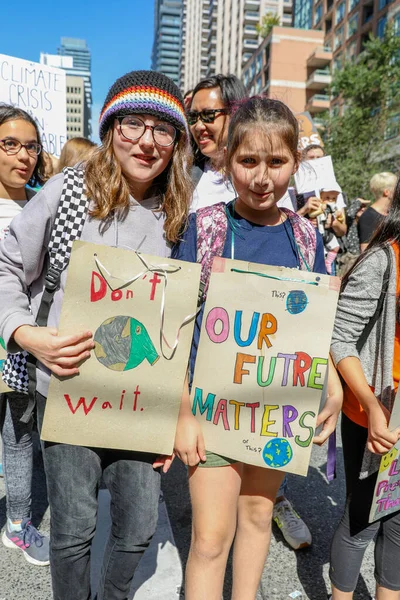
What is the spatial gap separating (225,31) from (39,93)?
249ft

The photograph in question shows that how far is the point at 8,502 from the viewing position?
219 cm

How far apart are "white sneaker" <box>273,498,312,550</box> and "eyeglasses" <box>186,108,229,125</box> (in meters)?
2.00

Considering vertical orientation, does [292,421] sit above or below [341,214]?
below

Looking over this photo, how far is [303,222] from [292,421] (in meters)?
0.65

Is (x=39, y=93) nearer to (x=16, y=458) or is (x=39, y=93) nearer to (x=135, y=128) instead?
(x=135, y=128)

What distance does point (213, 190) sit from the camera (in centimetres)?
218

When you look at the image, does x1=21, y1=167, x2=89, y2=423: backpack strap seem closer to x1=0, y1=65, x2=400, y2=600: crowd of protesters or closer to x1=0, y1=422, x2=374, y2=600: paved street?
x1=0, y1=65, x2=400, y2=600: crowd of protesters

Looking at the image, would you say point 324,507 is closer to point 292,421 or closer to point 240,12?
point 292,421

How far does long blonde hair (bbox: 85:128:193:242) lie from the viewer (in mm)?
1458

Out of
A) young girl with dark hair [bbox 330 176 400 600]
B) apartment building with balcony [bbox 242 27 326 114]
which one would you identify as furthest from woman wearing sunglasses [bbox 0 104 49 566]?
apartment building with balcony [bbox 242 27 326 114]

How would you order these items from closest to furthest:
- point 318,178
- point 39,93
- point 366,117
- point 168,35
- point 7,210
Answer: point 7,210
point 39,93
point 318,178
point 366,117
point 168,35

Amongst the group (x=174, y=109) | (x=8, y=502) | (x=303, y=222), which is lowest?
(x=8, y=502)

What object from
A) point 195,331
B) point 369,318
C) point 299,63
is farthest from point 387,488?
point 299,63

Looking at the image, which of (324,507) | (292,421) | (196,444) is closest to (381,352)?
(292,421)
